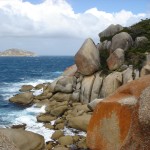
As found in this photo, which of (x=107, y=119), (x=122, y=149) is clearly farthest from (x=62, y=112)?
(x=122, y=149)

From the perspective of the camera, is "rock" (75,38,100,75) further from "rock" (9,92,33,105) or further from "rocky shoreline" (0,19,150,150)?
"rock" (9,92,33,105)

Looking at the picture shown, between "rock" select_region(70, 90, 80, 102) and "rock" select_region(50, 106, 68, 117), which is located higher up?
"rock" select_region(70, 90, 80, 102)

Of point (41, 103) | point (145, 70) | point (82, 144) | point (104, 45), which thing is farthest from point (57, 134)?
point (104, 45)

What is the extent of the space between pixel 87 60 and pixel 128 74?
4.56 meters

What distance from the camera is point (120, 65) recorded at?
97.8ft

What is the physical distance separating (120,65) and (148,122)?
74.3ft

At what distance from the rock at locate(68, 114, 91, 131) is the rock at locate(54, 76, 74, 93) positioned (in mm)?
7689

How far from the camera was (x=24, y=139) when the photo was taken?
18812 millimetres

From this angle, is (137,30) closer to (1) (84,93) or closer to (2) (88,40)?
(2) (88,40)

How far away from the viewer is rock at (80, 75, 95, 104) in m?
29.2

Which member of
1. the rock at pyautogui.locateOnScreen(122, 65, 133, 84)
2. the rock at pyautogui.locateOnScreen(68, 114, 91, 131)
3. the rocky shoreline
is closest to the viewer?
the rocky shoreline

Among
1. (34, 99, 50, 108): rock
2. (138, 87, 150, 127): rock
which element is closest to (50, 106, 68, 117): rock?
(34, 99, 50, 108): rock

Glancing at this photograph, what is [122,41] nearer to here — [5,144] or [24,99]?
[24,99]

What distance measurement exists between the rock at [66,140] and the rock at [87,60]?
10.3m
